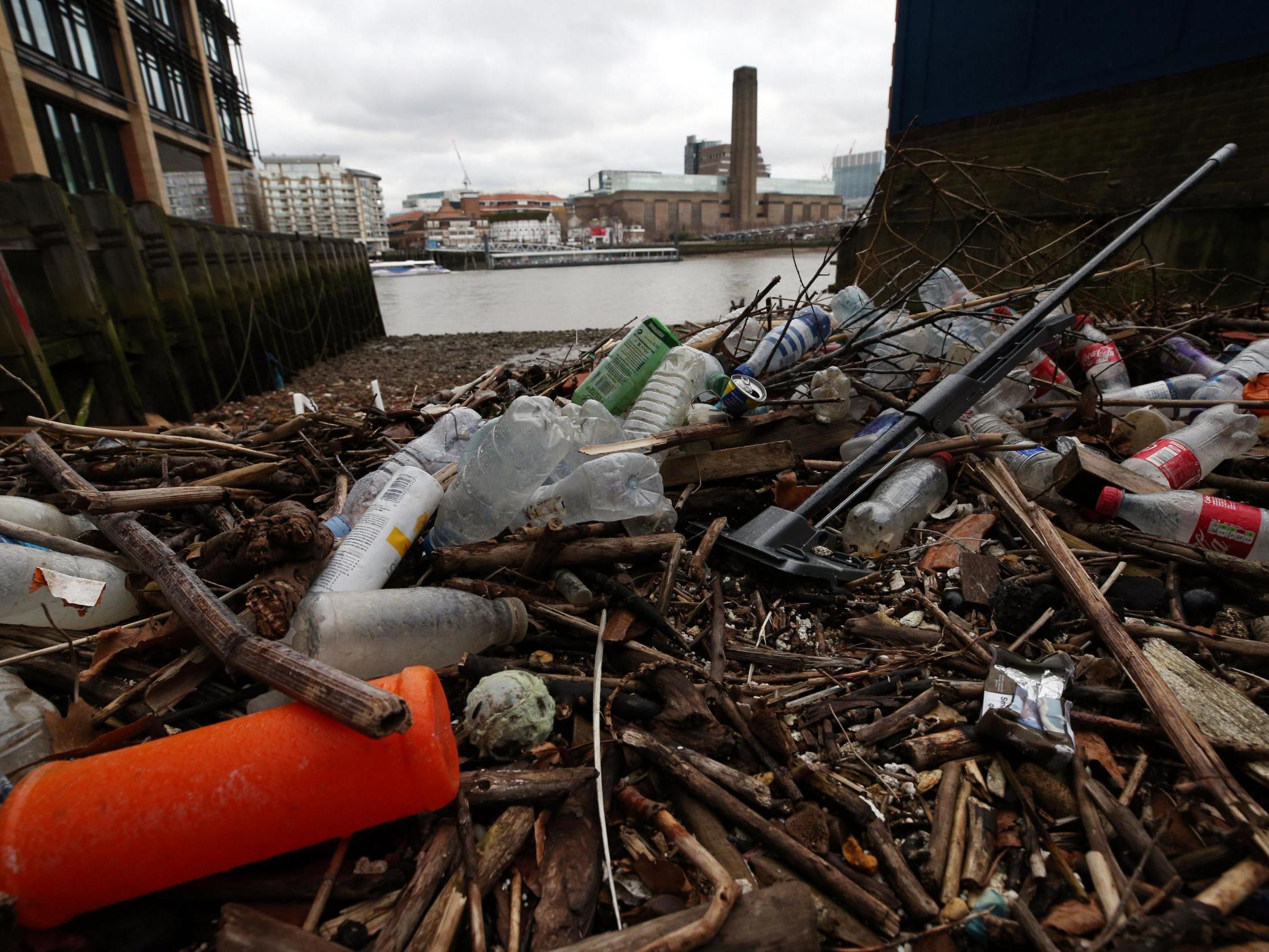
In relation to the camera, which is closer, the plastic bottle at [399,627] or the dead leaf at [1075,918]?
the dead leaf at [1075,918]

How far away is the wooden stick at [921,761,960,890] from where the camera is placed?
122cm

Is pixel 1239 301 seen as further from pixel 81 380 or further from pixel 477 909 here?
pixel 81 380

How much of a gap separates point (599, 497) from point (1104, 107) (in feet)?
33.1

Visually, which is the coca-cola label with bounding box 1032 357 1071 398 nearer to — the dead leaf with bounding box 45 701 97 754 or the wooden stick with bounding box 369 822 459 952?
the wooden stick with bounding box 369 822 459 952

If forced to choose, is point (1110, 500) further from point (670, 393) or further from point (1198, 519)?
point (670, 393)

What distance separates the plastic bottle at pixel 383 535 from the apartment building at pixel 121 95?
15.7 meters

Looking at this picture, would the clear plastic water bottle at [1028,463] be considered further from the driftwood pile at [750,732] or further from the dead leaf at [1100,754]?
the dead leaf at [1100,754]

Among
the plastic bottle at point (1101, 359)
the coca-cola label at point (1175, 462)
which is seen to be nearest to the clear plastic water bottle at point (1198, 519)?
the coca-cola label at point (1175, 462)

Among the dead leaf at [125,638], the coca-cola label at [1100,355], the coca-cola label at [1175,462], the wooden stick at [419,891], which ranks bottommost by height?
the wooden stick at [419,891]

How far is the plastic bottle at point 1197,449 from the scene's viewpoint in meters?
2.43

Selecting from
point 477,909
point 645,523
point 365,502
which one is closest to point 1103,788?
point 477,909

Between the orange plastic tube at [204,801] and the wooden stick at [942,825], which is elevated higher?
the orange plastic tube at [204,801]

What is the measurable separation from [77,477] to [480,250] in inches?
2789

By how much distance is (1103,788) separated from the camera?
136 centimetres
